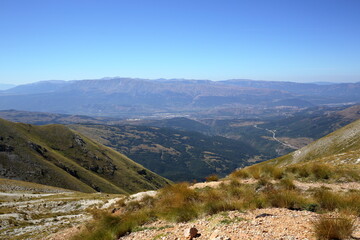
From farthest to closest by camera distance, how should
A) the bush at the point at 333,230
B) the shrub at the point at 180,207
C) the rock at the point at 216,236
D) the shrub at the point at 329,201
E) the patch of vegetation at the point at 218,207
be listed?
the shrub at the point at 180,207
the patch of vegetation at the point at 218,207
the shrub at the point at 329,201
the rock at the point at 216,236
the bush at the point at 333,230

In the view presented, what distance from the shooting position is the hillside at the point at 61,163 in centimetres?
5031

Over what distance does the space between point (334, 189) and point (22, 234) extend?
18243 mm

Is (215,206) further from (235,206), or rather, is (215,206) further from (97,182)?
(97,182)

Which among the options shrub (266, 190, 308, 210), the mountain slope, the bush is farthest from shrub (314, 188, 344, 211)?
the mountain slope

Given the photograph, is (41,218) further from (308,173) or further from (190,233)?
(308,173)

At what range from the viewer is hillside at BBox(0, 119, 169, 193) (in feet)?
165

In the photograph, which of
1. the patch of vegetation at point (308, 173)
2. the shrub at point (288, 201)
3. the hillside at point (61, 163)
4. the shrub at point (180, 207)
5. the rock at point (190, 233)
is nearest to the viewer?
the rock at point (190, 233)

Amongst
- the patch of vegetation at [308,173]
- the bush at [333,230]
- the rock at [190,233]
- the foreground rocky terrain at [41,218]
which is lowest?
the foreground rocky terrain at [41,218]

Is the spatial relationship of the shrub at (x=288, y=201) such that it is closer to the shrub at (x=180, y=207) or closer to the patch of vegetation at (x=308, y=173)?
the shrub at (x=180, y=207)

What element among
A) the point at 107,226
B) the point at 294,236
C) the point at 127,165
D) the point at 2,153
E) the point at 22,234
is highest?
the point at 294,236

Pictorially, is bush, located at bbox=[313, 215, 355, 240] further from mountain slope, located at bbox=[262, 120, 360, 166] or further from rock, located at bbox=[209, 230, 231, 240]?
mountain slope, located at bbox=[262, 120, 360, 166]

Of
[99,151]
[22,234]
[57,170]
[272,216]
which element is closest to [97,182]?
[57,170]

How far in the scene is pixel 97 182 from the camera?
61.2 m

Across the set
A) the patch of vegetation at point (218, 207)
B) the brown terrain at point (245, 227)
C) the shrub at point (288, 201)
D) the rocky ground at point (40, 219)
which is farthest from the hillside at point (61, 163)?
the shrub at point (288, 201)
